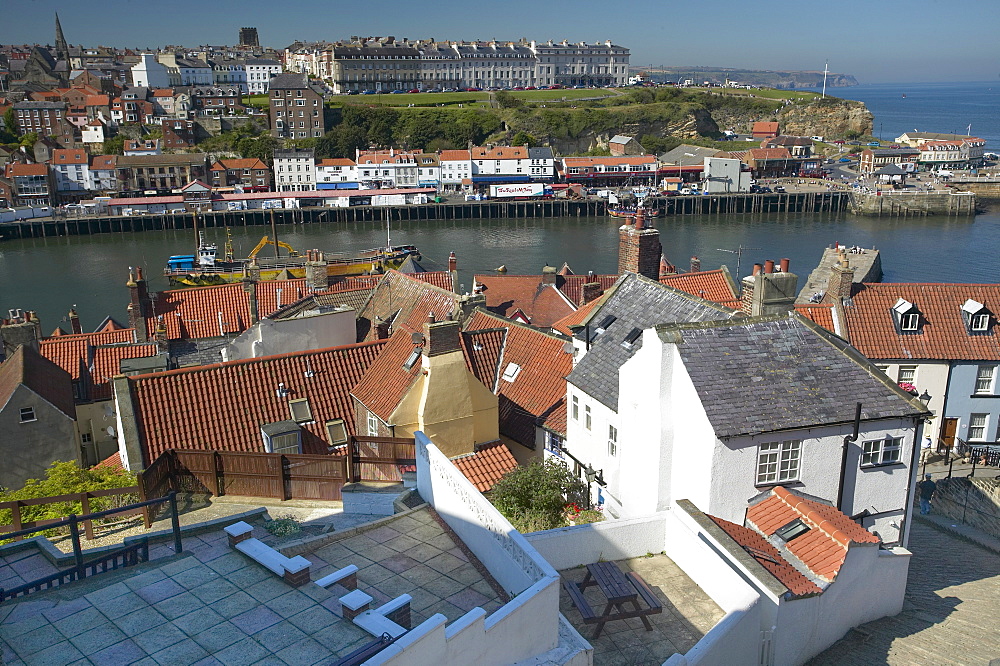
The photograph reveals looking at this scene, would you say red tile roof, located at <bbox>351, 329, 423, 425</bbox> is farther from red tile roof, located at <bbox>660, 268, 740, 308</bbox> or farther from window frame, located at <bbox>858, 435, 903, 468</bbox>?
red tile roof, located at <bbox>660, 268, 740, 308</bbox>

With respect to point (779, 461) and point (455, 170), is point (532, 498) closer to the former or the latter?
point (779, 461)

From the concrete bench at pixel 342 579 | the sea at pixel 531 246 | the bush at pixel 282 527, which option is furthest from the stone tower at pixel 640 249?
the sea at pixel 531 246

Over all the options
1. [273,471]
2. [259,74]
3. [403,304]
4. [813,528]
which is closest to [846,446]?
[813,528]

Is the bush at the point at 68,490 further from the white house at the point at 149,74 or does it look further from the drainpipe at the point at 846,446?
the white house at the point at 149,74

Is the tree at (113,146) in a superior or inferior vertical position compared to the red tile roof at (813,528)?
superior

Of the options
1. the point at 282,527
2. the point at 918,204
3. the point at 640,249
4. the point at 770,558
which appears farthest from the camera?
the point at 918,204

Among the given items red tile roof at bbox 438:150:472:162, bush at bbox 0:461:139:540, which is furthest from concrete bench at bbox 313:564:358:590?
red tile roof at bbox 438:150:472:162
